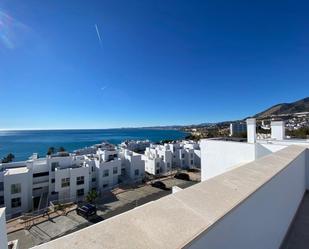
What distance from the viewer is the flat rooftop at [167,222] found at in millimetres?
837

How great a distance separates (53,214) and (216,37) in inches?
707

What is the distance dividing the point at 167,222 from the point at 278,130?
8551mm

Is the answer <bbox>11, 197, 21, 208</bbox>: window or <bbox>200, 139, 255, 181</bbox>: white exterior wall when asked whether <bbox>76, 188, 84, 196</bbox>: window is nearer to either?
<bbox>11, 197, 21, 208</bbox>: window

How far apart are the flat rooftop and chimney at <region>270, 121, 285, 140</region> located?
748cm

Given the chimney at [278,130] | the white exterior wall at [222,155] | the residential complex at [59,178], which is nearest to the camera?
the white exterior wall at [222,155]

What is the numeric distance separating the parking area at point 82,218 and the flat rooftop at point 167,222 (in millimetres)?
13342

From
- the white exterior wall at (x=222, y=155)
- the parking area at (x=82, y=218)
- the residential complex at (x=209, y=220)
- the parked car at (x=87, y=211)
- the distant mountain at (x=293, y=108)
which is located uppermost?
the distant mountain at (x=293, y=108)

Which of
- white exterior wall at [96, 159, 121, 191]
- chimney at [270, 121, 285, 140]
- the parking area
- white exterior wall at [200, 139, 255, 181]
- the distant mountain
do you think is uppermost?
the distant mountain

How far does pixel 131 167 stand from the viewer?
24.0 meters

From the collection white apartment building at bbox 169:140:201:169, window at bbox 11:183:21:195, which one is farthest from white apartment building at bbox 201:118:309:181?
white apartment building at bbox 169:140:201:169

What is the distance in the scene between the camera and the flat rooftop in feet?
2.75

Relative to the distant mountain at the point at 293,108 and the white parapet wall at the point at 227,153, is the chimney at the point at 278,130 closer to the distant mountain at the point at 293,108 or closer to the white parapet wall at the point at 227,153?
the white parapet wall at the point at 227,153

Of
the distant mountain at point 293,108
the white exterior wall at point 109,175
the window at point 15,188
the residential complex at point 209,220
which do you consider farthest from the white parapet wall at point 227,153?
the distant mountain at point 293,108

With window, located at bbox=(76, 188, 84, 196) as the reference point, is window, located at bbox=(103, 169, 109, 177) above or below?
above
